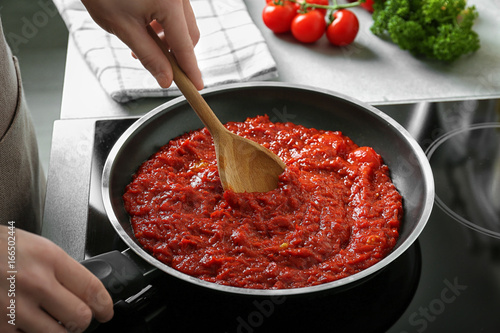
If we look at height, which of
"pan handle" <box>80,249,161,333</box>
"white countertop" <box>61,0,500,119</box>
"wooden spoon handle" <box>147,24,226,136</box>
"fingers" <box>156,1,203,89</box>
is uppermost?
"fingers" <box>156,1,203,89</box>

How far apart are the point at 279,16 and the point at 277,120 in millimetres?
696

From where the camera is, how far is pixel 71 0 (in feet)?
6.97

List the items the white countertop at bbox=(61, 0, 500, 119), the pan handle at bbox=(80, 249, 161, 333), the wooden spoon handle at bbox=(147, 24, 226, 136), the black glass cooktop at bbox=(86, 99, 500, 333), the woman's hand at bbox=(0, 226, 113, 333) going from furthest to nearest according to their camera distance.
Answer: the white countertop at bbox=(61, 0, 500, 119) → the wooden spoon handle at bbox=(147, 24, 226, 136) → the black glass cooktop at bbox=(86, 99, 500, 333) → the pan handle at bbox=(80, 249, 161, 333) → the woman's hand at bbox=(0, 226, 113, 333)

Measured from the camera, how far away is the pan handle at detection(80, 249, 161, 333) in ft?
2.98

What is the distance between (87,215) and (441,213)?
0.93 metres

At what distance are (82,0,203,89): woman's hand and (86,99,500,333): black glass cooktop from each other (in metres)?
0.42

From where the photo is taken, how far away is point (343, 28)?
1.98 m

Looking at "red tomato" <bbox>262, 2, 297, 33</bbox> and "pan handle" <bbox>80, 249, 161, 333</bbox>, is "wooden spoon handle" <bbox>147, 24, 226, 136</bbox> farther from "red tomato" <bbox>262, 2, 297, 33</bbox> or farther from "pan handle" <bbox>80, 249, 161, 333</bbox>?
"red tomato" <bbox>262, 2, 297, 33</bbox>

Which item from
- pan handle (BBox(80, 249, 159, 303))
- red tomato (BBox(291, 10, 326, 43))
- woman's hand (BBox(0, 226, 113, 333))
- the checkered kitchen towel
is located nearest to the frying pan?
pan handle (BBox(80, 249, 159, 303))

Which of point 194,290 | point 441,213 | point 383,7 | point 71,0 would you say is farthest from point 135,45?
point 383,7

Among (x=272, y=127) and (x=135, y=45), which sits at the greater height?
(x=135, y=45)

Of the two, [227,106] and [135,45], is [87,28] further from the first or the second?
[135,45]

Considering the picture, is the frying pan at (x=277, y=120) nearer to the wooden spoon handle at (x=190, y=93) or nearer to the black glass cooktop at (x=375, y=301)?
the black glass cooktop at (x=375, y=301)

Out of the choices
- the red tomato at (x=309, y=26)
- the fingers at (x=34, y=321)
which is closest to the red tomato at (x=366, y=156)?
the red tomato at (x=309, y=26)
